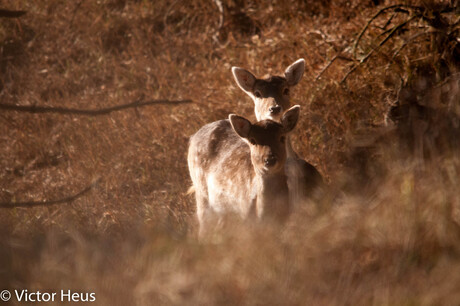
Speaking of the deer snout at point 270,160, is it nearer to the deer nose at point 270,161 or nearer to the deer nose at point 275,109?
the deer nose at point 270,161

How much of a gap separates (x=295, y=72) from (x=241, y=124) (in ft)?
5.85

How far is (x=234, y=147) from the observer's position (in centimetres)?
679

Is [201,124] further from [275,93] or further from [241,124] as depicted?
[241,124]

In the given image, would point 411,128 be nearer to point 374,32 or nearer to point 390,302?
point 374,32

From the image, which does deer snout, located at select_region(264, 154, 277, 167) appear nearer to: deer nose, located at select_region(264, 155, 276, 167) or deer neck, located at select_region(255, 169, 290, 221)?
deer nose, located at select_region(264, 155, 276, 167)

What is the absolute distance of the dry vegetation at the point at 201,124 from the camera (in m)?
3.89

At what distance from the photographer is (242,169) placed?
6.40 metres

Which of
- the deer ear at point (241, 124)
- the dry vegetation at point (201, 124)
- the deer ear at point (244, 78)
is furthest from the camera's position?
the deer ear at point (244, 78)

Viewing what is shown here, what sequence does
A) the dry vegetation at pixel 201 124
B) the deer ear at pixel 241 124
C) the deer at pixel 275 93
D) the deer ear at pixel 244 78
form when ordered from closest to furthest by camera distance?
the dry vegetation at pixel 201 124, the deer ear at pixel 241 124, the deer at pixel 275 93, the deer ear at pixel 244 78

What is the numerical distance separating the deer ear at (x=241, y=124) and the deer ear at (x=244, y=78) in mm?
1654

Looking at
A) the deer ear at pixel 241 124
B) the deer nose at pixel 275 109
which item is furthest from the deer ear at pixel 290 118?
the deer nose at pixel 275 109

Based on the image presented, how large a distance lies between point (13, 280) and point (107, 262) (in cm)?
63

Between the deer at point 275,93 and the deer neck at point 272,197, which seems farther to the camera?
the deer at point 275,93

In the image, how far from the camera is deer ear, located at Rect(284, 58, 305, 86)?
734 centimetres
